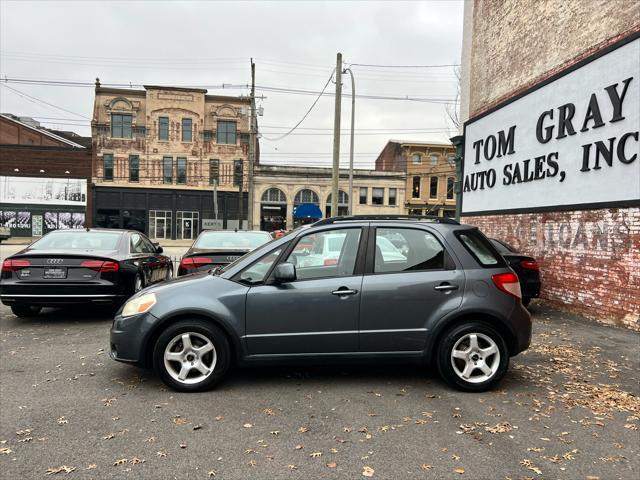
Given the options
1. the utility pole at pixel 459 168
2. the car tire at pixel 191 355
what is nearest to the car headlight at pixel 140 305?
the car tire at pixel 191 355

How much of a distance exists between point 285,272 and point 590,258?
21.3 ft

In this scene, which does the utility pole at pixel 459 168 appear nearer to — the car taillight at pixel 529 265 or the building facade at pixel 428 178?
the car taillight at pixel 529 265

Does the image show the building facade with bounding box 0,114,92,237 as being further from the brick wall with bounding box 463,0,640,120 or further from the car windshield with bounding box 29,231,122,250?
the brick wall with bounding box 463,0,640,120

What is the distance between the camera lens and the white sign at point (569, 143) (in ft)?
24.1

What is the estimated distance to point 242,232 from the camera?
9.45 meters

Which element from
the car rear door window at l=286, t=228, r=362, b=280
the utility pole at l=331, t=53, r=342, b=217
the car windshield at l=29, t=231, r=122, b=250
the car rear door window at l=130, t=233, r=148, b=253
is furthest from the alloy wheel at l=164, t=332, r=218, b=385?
the utility pole at l=331, t=53, r=342, b=217

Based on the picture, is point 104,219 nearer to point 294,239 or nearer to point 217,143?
point 217,143

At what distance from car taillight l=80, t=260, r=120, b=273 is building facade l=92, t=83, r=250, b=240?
34141 millimetres

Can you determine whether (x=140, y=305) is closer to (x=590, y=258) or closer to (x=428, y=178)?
(x=590, y=258)

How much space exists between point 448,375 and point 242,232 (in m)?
5.99

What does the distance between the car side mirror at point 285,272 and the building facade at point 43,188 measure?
135ft

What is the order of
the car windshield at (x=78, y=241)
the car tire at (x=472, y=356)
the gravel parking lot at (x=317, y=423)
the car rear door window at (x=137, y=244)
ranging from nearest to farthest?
1. the gravel parking lot at (x=317, y=423)
2. the car tire at (x=472, y=356)
3. the car windshield at (x=78, y=241)
4. the car rear door window at (x=137, y=244)

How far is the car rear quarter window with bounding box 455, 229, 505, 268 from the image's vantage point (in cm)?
459

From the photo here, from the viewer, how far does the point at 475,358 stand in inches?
173
